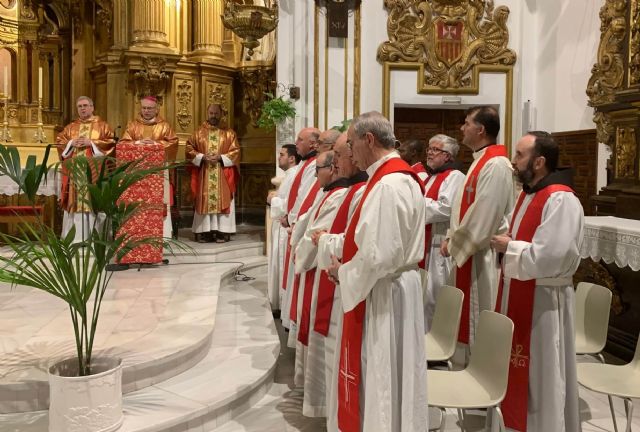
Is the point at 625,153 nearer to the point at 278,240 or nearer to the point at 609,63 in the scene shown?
the point at 609,63

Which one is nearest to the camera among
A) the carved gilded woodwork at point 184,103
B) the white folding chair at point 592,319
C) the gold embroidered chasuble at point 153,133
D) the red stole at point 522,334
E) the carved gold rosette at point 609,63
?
the red stole at point 522,334

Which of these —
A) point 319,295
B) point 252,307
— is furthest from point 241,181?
point 319,295

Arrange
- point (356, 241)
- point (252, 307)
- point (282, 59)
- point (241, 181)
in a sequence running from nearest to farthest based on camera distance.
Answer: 1. point (356, 241)
2. point (252, 307)
3. point (282, 59)
4. point (241, 181)

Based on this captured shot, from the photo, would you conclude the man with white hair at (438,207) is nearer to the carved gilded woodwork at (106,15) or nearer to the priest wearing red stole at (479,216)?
the priest wearing red stole at (479,216)

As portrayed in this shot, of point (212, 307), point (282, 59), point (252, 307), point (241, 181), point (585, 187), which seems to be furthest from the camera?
point (241, 181)

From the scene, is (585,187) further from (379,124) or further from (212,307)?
(379,124)

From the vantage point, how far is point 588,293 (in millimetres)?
3770

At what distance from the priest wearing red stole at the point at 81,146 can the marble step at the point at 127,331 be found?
1249mm

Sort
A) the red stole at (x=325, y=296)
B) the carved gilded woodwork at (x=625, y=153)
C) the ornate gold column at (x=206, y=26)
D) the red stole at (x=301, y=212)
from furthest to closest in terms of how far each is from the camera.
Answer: the ornate gold column at (x=206, y=26)
the carved gilded woodwork at (x=625, y=153)
the red stole at (x=301, y=212)
the red stole at (x=325, y=296)

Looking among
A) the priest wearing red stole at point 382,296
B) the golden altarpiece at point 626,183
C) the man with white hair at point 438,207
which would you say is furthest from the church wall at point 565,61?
the priest wearing red stole at point 382,296

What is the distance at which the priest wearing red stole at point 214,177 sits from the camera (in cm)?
876

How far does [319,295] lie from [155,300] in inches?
100

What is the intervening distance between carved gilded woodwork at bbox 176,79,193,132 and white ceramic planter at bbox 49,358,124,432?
292 inches

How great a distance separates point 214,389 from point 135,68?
694 centimetres
